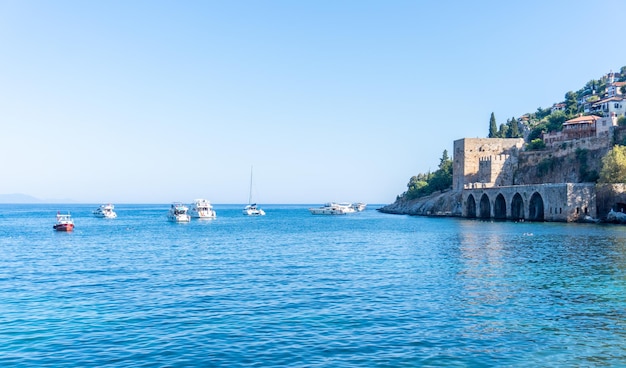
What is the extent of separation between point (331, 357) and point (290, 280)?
10.9m

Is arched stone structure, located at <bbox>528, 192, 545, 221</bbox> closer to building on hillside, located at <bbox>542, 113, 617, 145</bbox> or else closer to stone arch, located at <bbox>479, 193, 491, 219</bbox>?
stone arch, located at <bbox>479, 193, 491, 219</bbox>

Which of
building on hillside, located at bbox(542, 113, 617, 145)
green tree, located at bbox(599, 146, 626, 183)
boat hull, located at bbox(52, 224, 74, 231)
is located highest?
building on hillside, located at bbox(542, 113, 617, 145)

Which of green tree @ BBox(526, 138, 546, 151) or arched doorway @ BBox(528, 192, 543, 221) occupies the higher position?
green tree @ BBox(526, 138, 546, 151)

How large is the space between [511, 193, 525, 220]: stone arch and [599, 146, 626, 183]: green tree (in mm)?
13153

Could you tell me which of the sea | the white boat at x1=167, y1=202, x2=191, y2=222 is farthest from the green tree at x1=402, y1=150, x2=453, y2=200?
the sea

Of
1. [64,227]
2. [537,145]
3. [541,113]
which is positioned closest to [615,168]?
[537,145]

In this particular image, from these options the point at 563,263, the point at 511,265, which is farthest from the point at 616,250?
the point at 511,265

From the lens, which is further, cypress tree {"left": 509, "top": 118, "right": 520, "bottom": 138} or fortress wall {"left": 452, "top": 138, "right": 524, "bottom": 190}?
cypress tree {"left": 509, "top": 118, "right": 520, "bottom": 138}

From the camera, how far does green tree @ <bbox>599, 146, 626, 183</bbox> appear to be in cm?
5800

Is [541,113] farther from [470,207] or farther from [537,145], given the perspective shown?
[470,207]

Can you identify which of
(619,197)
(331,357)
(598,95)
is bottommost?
(331,357)

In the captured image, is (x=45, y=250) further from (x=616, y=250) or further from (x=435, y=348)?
(x=616, y=250)

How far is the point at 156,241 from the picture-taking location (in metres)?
46.6

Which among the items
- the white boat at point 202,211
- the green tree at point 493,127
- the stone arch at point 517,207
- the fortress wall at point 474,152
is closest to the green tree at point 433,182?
the green tree at point 493,127
